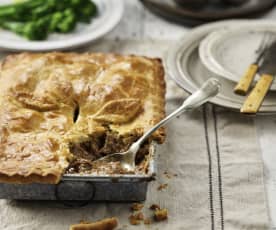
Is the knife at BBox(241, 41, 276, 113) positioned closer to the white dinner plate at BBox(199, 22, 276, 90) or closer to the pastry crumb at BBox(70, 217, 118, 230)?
the white dinner plate at BBox(199, 22, 276, 90)

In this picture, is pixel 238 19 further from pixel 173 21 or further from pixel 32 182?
pixel 32 182

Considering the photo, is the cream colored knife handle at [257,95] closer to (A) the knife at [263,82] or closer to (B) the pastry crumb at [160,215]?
(A) the knife at [263,82]

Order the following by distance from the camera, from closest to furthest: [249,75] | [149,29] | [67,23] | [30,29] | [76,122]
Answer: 1. [76,122]
2. [249,75]
3. [30,29]
4. [67,23]
5. [149,29]

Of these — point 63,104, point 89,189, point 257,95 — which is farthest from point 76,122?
point 257,95

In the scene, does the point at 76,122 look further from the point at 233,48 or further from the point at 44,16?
the point at 44,16

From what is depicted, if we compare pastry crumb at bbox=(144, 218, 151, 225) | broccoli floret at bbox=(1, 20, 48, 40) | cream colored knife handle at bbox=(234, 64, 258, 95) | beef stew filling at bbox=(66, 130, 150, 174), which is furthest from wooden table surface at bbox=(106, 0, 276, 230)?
pastry crumb at bbox=(144, 218, 151, 225)

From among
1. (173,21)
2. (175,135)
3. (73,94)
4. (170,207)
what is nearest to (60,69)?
(73,94)
